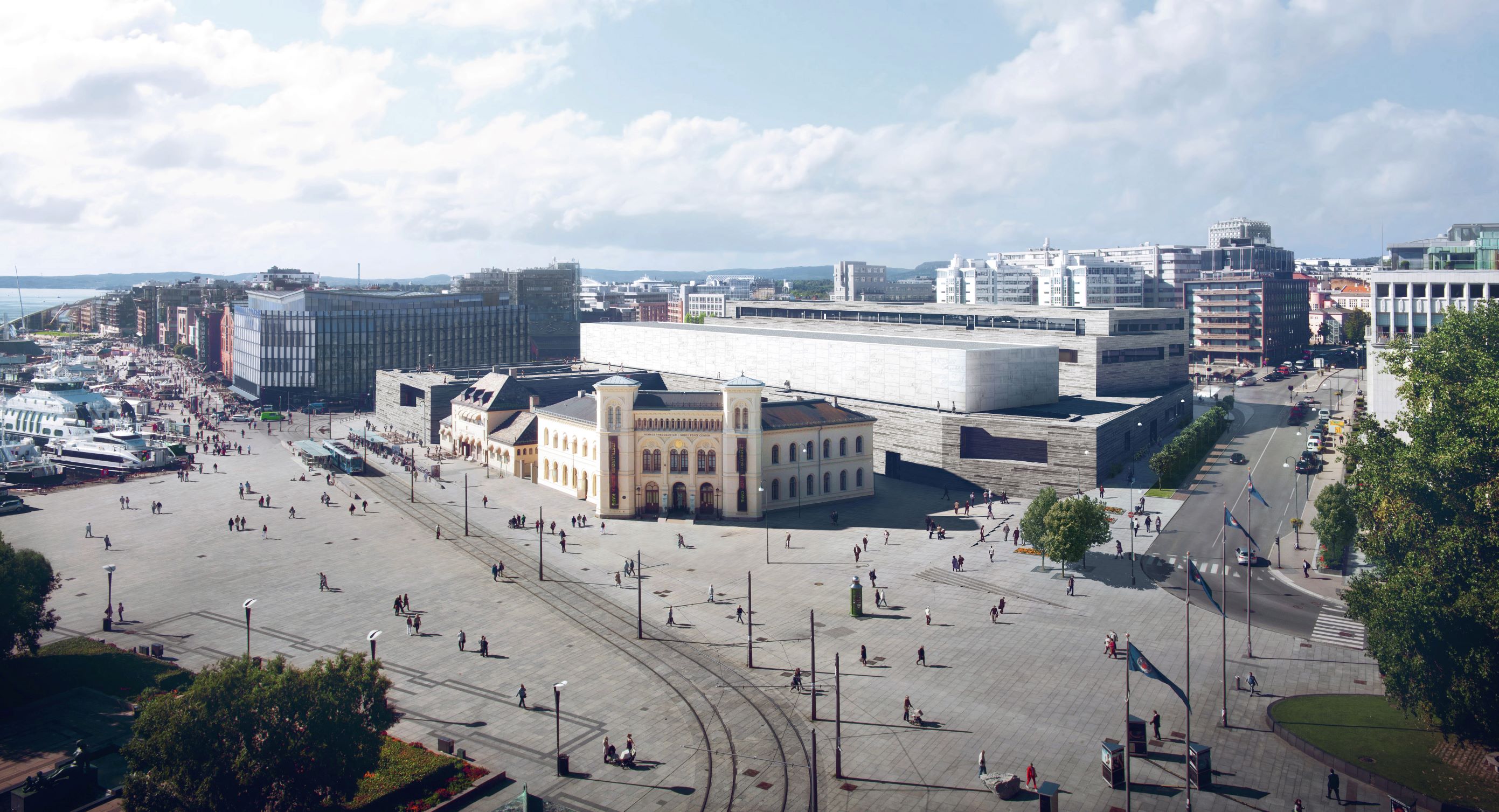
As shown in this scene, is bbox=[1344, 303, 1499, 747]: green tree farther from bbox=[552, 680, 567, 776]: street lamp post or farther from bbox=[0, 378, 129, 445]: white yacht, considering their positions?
bbox=[0, 378, 129, 445]: white yacht

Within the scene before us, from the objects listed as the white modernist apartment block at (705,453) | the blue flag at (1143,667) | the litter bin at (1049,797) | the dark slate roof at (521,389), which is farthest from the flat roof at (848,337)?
the litter bin at (1049,797)

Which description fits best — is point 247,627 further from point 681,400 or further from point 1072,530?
point 1072,530

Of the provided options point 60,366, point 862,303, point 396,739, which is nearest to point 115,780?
point 396,739

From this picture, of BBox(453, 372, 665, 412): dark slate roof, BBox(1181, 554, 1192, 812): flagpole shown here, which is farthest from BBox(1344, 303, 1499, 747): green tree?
BBox(453, 372, 665, 412): dark slate roof

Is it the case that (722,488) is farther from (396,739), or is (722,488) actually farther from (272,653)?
(396,739)

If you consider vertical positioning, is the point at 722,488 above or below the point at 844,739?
above

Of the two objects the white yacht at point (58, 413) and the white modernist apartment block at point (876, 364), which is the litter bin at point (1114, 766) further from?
the white yacht at point (58, 413)

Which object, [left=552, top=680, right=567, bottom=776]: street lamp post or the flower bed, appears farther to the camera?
[left=552, top=680, right=567, bottom=776]: street lamp post
